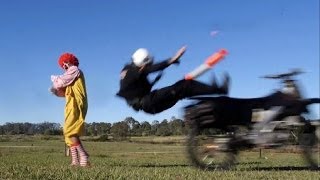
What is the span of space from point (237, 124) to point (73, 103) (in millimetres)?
2652

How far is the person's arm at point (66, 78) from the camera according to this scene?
894 cm

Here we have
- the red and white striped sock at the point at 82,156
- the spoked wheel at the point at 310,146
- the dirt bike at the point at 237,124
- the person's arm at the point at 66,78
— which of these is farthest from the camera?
the person's arm at the point at 66,78

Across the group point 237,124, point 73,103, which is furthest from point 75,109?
point 237,124

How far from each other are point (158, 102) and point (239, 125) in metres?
1.27

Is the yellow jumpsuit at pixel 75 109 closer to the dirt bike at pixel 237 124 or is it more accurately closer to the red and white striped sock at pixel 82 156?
the red and white striped sock at pixel 82 156

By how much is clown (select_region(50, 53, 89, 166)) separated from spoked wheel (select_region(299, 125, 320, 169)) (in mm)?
3517

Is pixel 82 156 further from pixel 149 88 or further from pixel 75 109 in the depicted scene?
pixel 149 88

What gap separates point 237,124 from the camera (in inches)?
325

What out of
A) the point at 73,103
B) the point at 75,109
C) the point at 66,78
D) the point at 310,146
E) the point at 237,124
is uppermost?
the point at 66,78

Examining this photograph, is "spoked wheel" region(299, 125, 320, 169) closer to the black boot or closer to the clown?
the black boot

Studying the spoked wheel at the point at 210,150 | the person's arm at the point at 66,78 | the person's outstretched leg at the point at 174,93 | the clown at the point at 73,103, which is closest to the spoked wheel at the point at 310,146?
the spoked wheel at the point at 210,150

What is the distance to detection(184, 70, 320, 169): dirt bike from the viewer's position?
8078mm

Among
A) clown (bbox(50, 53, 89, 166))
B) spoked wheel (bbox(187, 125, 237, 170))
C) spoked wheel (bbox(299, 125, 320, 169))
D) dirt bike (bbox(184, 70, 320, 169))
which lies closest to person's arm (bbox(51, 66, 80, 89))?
clown (bbox(50, 53, 89, 166))

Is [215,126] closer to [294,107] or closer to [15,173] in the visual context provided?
[294,107]
